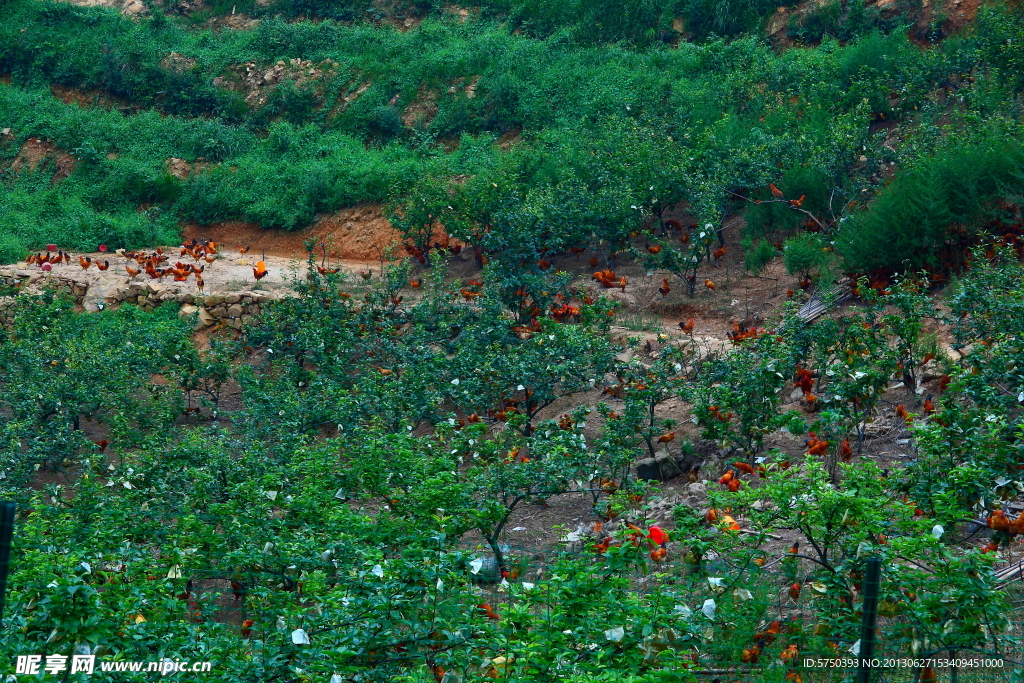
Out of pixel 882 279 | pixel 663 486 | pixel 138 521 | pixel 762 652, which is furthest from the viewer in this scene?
pixel 882 279

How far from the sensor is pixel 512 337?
32.9 feet

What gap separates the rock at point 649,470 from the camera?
25.8 ft

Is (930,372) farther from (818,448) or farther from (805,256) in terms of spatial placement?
(805,256)

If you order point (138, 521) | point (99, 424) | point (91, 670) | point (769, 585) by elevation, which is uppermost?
point (769, 585)

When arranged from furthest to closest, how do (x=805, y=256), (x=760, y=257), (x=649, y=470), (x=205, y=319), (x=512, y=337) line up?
(x=205, y=319) → (x=760, y=257) → (x=805, y=256) → (x=512, y=337) → (x=649, y=470)

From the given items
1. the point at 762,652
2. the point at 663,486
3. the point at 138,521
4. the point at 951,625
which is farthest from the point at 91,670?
the point at 663,486

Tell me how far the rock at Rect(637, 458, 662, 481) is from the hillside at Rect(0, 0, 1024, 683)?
0.34 feet

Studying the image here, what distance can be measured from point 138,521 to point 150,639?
71.2 inches

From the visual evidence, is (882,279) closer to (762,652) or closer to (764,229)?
(764,229)

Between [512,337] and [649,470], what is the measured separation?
8.52 feet

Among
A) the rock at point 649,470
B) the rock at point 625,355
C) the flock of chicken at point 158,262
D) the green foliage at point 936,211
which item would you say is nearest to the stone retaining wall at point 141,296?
Answer: the flock of chicken at point 158,262

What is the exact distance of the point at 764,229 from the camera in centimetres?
1216

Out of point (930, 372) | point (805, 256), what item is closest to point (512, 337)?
point (805, 256)

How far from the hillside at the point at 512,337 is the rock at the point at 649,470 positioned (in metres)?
0.10
